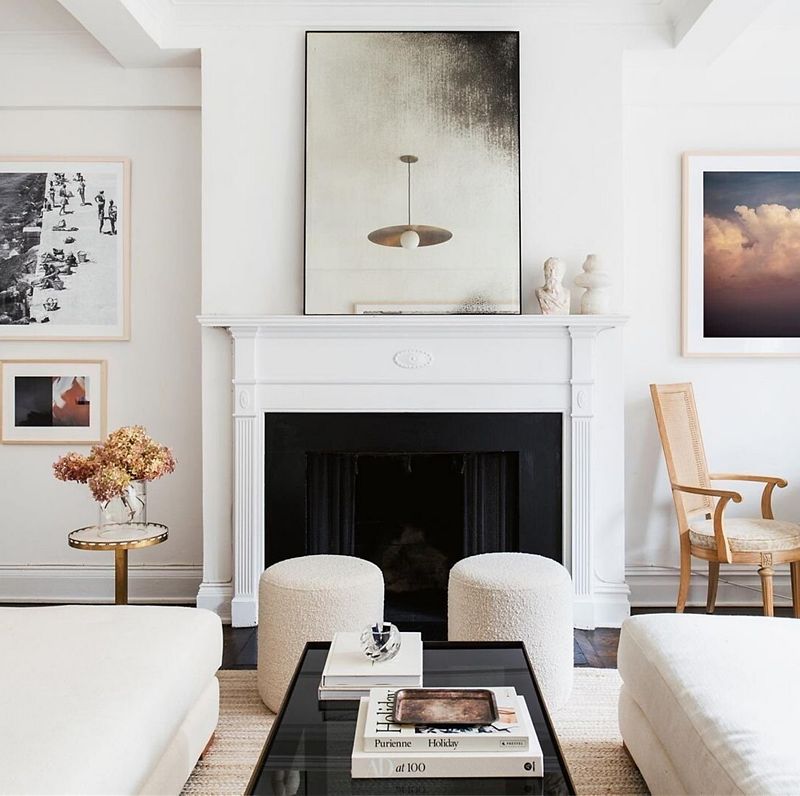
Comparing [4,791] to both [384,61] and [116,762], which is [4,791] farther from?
Answer: [384,61]

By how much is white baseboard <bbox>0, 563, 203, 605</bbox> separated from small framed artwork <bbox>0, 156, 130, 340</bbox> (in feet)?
3.90

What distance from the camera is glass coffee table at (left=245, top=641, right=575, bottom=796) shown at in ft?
4.58

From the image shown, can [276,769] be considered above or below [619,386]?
below

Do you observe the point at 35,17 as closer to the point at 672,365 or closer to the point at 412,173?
the point at 412,173

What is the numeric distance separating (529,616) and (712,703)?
984 millimetres

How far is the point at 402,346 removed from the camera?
358 centimetres

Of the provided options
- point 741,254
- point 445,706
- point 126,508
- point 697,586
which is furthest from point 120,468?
point 741,254

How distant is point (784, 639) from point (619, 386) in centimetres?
184

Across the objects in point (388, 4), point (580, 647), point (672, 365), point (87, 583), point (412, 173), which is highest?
point (388, 4)

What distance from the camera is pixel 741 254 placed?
3.91 meters

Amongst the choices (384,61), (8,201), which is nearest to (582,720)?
(384,61)

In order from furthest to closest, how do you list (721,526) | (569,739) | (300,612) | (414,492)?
(414,492) < (721,526) < (300,612) < (569,739)

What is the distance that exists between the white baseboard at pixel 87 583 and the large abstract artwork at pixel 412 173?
61.8 inches

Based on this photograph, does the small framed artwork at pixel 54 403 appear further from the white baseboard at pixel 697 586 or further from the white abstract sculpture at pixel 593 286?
the white baseboard at pixel 697 586
